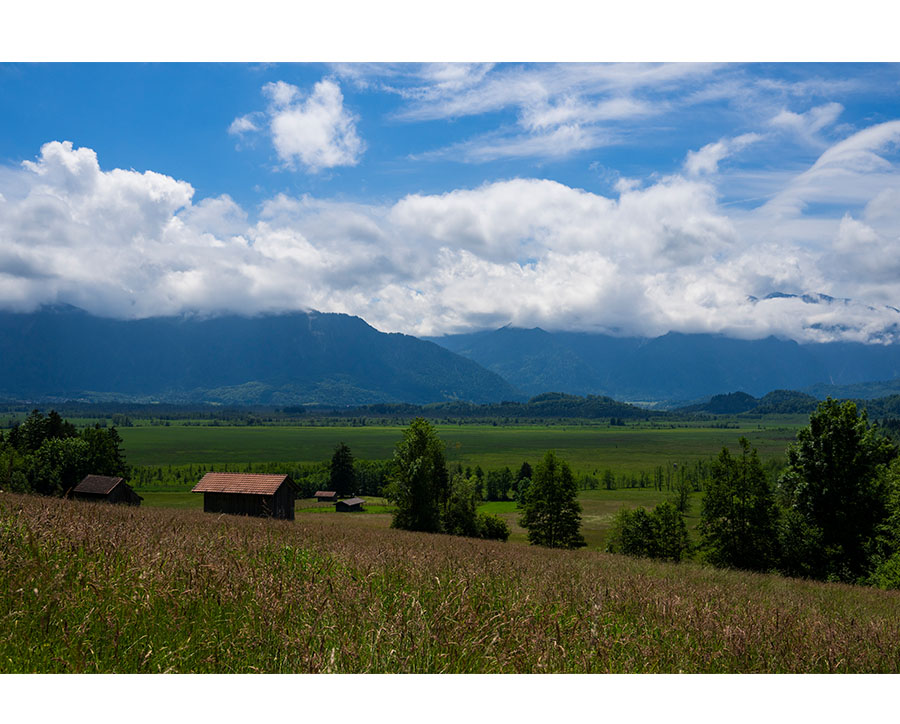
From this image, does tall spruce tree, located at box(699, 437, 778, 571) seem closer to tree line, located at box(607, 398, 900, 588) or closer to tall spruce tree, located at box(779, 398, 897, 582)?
tree line, located at box(607, 398, 900, 588)

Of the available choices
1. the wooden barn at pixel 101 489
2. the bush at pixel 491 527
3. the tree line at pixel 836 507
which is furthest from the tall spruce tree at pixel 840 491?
the wooden barn at pixel 101 489

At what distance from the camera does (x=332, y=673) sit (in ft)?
10.3

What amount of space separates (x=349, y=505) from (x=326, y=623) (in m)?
109

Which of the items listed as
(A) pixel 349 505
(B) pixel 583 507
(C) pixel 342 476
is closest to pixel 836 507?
(A) pixel 349 505

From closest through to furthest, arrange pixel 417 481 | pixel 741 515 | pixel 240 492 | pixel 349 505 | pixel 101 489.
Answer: pixel 741 515
pixel 417 481
pixel 240 492
pixel 101 489
pixel 349 505

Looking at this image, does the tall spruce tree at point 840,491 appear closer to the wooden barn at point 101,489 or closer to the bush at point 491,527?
the bush at point 491,527

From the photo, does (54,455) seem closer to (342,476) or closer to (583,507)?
(342,476)

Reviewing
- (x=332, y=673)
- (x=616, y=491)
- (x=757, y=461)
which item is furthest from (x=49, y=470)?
(x=616, y=491)

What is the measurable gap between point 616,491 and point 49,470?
5162 inches

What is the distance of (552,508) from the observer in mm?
51000

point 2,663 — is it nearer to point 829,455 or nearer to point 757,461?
point 829,455

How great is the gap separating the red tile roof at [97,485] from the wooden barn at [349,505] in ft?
183

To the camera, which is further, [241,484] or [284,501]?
[284,501]

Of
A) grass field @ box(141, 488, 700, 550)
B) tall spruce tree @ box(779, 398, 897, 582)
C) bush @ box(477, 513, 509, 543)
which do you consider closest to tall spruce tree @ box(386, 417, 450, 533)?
bush @ box(477, 513, 509, 543)
